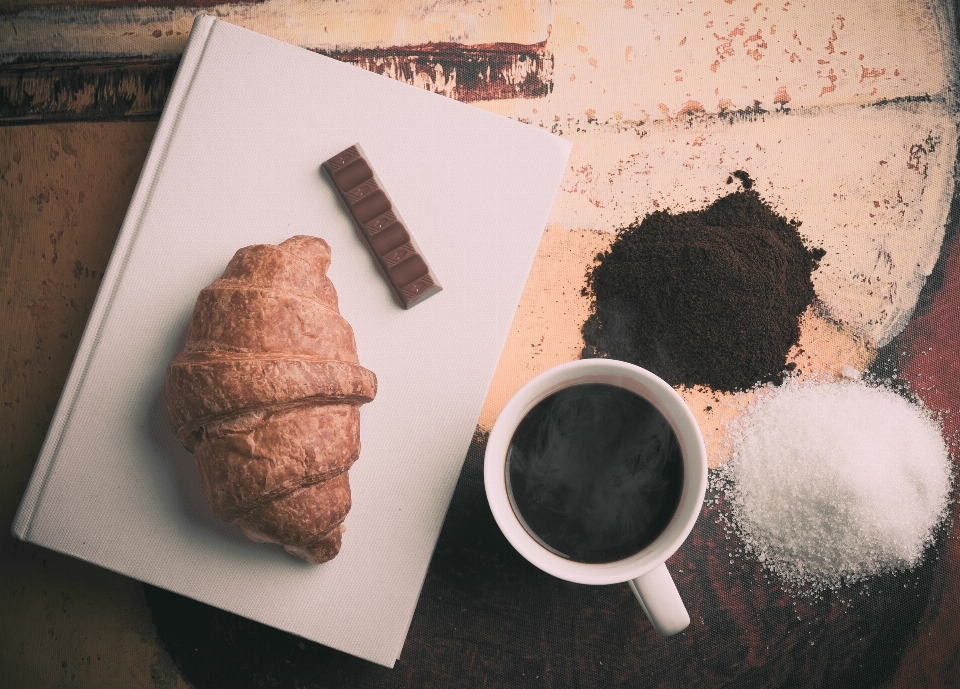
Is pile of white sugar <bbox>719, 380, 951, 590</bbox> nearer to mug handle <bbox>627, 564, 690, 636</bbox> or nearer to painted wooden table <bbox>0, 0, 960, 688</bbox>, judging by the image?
painted wooden table <bbox>0, 0, 960, 688</bbox>

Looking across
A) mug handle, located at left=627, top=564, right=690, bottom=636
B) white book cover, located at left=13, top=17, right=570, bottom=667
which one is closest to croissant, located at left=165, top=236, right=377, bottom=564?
white book cover, located at left=13, top=17, right=570, bottom=667

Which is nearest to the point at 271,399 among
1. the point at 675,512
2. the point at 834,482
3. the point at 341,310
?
the point at 341,310

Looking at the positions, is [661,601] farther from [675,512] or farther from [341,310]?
[341,310]

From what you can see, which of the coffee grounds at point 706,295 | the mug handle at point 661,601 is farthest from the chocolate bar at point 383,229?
the mug handle at point 661,601

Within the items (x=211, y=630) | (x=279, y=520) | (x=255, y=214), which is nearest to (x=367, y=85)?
(x=255, y=214)

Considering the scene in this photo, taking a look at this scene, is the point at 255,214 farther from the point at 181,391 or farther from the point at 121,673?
the point at 121,673

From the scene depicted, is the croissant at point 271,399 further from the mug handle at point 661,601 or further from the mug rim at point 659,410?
the mug handle at point 661,601
